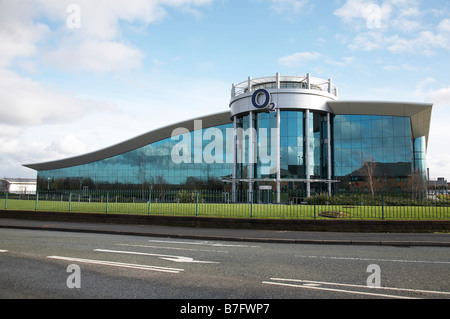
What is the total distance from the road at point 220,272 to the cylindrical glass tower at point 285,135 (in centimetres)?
3072

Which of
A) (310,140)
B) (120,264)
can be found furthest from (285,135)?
(120,264)

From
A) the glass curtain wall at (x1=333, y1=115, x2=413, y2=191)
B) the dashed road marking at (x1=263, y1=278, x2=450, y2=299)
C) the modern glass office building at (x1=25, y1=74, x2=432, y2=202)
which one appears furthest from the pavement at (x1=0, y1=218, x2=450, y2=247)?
the glass curtain wall at (x1=333, y1=115, x2=413, y2=191)

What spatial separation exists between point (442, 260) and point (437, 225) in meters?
6.46

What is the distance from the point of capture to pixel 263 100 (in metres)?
41.4

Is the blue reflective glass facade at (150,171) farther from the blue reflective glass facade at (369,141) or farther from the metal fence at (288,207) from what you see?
the metal fence at (288,207)

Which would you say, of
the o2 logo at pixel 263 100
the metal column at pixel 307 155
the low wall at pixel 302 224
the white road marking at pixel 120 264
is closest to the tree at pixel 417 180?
the metal column at pixel 307 155

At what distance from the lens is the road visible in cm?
561

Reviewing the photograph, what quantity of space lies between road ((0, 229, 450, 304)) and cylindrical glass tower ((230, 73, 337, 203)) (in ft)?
101

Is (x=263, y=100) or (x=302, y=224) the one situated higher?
(x=263, y=100)

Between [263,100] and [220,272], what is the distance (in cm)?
3581

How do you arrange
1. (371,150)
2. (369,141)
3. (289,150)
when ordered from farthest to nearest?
1. (369,141)
2. (289,150)
3. (371,150)

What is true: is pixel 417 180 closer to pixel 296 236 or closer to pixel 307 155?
pixel 307 155
